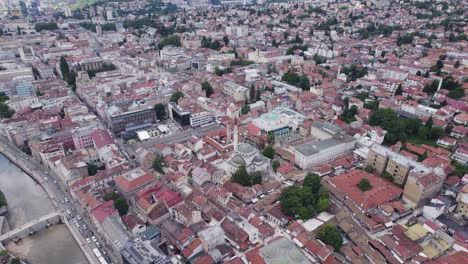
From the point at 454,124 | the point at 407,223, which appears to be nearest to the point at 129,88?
the point at 407,223

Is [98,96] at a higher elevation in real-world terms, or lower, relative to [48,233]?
higher

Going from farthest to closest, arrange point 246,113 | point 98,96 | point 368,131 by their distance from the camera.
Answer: point 98,96 < point 246,113 < point 368,131

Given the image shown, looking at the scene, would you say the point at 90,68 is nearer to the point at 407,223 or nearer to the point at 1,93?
the point at 1,93

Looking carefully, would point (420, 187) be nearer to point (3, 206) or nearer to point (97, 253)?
point (97, 253)

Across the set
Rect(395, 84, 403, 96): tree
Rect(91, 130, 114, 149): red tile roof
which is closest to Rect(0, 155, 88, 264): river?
Rect(91, 130, 114, 149): red tile roof

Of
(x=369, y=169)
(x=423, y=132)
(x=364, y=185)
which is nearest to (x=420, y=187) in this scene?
(x=364, y=185)

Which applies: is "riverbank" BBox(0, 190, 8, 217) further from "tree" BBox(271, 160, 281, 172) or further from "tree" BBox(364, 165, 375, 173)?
"tree" BBox(364, 165, 375, 173)
